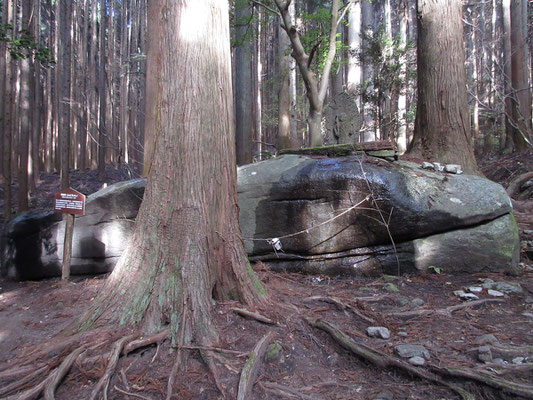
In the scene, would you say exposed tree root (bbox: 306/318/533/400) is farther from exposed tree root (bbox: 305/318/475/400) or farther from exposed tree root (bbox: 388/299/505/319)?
exposed tree root (bbox: 388/299/505/319)

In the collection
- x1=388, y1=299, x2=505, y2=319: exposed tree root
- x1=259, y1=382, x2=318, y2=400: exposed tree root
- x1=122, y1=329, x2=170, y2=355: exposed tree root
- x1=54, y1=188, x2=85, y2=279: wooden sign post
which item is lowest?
x1=259, y1=382, x2=318, y2=400: exposed tree root

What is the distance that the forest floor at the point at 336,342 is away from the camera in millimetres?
2561

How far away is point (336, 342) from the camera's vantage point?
3.18 meters

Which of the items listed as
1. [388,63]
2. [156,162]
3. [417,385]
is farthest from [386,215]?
[388,63]

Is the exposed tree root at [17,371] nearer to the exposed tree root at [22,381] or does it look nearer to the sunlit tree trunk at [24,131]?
the exposed tree root at [22,381]

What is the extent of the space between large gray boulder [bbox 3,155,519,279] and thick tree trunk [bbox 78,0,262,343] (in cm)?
201

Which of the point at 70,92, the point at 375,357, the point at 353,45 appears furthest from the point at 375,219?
the point at 70,92

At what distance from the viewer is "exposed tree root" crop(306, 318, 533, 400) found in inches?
93.9

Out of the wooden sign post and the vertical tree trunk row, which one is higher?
the vertical tree trunk row

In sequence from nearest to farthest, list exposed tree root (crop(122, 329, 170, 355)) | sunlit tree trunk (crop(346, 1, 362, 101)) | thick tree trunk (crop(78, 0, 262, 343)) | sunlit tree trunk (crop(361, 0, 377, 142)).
Answer: exposed tree root (crop(122, 329, 170, 355)) < thick tree trunk (crop(78, 0, 262, 343)) < sunlit tree trunk (crop(361, 0, 377, 142)) < sunlit tree trunk (crop(346, 1, 362, 101))

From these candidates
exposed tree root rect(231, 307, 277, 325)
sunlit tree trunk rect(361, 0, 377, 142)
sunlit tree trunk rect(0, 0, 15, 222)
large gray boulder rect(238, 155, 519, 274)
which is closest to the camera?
exposed tree root rect(231, 307, 277, 325)

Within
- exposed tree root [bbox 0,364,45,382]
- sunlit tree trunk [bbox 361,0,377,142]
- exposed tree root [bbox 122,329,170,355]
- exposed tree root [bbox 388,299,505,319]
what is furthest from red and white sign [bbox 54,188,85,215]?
sunlit tree trunk [bbox 361,0,377,142]

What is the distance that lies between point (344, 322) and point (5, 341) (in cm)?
334

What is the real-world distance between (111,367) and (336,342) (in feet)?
6.02
